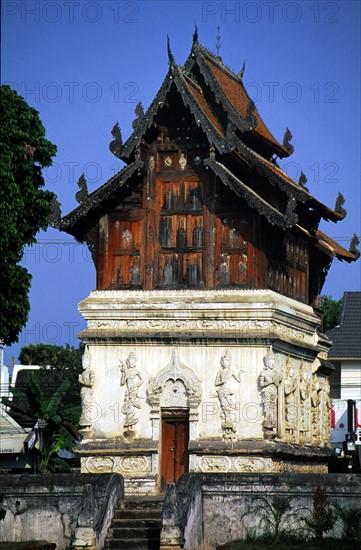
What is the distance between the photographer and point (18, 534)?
28.0m

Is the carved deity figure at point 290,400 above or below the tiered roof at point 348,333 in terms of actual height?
below

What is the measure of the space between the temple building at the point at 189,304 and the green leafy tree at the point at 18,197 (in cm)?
306

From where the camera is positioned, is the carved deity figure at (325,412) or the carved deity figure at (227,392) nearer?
the carved deity figure at (227,392)

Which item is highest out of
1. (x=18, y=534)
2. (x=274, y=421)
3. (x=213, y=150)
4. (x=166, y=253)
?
(x=213, y=150)

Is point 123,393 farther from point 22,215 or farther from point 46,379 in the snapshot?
point 46,379

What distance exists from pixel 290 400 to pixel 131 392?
4.47 meters

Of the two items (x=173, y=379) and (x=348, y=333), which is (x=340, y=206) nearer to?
(x=173, y=379)

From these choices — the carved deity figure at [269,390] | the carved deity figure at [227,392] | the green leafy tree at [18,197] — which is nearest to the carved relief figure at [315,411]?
the carved deity figure at [269,390]

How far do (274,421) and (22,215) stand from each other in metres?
10.7

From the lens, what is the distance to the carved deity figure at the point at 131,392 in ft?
108

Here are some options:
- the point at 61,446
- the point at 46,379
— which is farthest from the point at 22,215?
the point at 46,379

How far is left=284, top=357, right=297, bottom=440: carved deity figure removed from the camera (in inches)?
1342

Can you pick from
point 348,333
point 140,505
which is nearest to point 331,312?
point 348,333

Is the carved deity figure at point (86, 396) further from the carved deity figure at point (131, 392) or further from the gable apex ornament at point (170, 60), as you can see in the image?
the gable apex ornament at point (170, 60)
